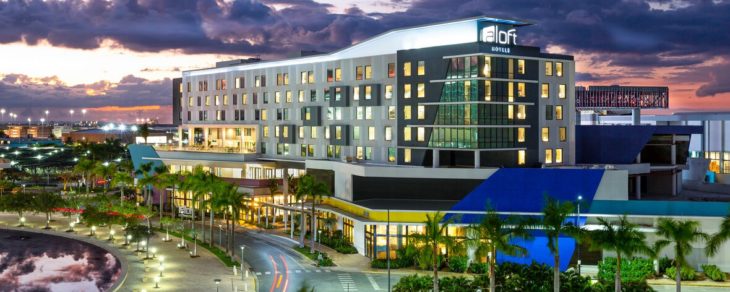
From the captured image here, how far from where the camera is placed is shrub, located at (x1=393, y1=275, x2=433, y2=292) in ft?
206

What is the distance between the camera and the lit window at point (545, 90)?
93188 mm

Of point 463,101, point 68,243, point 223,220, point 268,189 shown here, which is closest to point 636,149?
point 463,101

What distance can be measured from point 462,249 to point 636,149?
4989 cm

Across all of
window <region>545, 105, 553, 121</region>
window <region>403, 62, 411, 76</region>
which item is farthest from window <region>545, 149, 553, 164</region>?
window <region>403, 62, 411, 76</region>

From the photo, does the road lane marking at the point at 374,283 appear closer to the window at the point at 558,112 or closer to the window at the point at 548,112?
the window at the point at 548,112

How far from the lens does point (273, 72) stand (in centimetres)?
12369

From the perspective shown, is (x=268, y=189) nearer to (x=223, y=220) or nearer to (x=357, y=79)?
(x=223, y=220)

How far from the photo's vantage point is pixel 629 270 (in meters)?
67.2

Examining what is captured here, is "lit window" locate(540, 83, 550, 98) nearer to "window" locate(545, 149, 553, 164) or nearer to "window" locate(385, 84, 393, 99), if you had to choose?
"window" locate(545, 149, 553, 164)

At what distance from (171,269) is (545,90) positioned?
52.2 meters

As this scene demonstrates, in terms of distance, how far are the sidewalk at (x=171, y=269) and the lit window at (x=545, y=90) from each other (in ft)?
148

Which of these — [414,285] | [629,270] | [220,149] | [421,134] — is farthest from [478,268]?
[220,149]

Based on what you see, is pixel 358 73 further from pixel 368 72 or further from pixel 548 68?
pixel 548 68

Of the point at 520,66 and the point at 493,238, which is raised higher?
the point at 520,66
